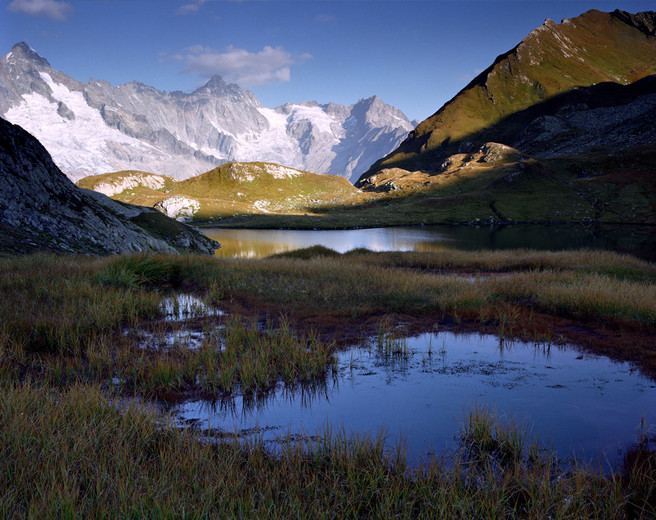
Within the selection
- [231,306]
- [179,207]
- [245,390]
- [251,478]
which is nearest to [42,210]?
[231,306]

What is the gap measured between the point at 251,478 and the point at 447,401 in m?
4.53

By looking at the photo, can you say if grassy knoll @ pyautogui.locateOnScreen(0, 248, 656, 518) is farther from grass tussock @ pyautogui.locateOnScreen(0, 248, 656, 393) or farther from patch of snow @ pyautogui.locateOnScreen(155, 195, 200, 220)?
patch of snow @ pyautogui.locateOnScreen(155, 195, 200, 220)

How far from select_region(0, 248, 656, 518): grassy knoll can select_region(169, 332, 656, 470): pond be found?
19.2 inches

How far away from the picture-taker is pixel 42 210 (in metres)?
23.6

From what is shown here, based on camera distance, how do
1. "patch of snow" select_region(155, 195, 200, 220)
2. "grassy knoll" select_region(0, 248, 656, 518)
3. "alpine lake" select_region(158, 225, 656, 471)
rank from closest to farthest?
"grassy knoll" select_region(0, 248, 656, 518)
"alpine lake" select_region(158, 225, 656, 471)
"patch of snow" select_region(155, 195, 200, 220)

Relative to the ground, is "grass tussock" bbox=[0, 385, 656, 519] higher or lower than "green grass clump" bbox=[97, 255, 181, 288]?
lower

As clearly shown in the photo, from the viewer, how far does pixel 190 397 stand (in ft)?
25.3

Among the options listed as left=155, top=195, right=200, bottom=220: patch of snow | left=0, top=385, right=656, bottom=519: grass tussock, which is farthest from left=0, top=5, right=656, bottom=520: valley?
left=155, top=195, right=200, bottom=220: patch of snow

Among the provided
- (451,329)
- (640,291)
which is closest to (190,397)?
(451,329)

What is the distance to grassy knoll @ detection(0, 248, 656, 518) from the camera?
13.8 feet

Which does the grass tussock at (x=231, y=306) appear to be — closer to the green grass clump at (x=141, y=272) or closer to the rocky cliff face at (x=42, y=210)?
the green grass clump at (x=141, y=272)

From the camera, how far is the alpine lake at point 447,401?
6.35 m

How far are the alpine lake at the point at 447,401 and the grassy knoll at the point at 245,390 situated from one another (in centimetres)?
41

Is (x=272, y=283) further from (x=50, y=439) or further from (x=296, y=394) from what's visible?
(x=50, y=439)
